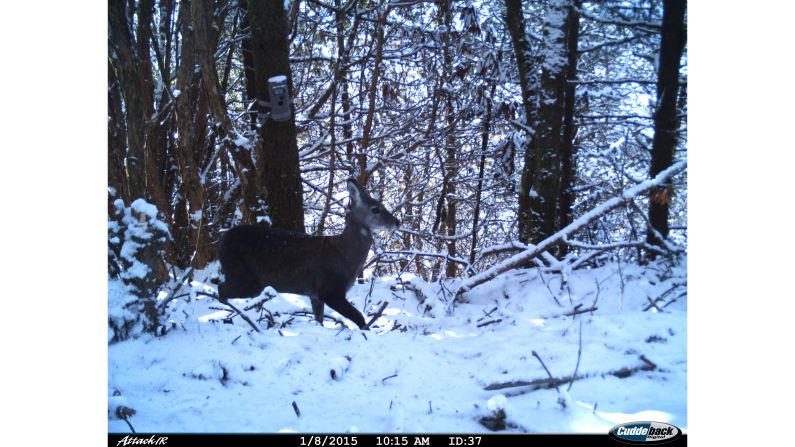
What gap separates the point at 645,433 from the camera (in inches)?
76.8

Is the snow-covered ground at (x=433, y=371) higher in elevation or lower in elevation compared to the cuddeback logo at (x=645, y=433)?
higher

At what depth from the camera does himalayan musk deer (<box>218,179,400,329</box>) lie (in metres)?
2.95

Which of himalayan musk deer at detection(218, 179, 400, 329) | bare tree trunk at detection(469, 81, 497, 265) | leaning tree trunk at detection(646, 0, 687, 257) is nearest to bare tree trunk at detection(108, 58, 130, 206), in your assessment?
himalayan musk deer at detection(218, 179, 400, 329)

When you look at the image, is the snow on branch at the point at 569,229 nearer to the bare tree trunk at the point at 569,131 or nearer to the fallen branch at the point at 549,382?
the bare tree trunk at the point at 569,131

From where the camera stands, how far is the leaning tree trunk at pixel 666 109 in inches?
89.4

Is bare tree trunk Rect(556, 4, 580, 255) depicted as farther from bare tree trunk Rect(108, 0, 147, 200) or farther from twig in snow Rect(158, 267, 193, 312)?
bare tree trunk Rect(108, 0, 147, 200)

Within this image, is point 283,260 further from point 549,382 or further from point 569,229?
point 549,382

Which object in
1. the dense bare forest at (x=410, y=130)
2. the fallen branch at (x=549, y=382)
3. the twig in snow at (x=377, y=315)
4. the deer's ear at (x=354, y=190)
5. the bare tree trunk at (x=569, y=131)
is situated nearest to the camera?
the fallen branch at (x=549, y=382)

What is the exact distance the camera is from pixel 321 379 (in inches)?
83.0
